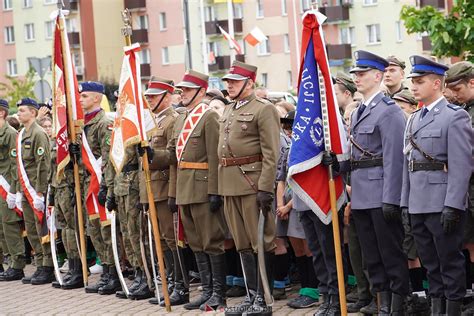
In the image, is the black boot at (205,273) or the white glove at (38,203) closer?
the black boot at (205,273)

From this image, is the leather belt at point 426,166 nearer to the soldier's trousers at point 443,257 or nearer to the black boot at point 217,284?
the soldier's trousers at point 443,257

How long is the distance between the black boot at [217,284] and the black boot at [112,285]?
2181mm

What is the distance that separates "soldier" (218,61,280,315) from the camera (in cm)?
1042

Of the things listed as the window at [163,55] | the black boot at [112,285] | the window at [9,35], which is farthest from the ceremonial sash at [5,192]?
the window at [9,35]

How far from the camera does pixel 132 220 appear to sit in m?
12.4

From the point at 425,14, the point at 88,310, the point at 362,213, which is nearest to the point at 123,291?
the point at 88,310

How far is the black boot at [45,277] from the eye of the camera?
14625 millimetres

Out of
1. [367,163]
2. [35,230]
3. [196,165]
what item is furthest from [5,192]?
[367,163]

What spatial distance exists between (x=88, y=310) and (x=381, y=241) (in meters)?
3.97

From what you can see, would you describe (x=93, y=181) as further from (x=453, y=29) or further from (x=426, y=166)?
(x=453, y=29)

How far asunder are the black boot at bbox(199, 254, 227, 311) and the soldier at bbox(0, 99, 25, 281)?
4.88m

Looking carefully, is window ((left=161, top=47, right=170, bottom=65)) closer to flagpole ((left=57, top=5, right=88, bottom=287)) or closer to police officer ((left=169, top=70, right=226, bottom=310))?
flagpole ((left=57, top=5, right=88, bottom=287))

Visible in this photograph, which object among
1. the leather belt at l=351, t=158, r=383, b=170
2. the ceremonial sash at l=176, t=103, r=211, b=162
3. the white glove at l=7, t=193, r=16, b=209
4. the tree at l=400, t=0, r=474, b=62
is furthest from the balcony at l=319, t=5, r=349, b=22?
the leather belt at l=351, t=158, r=383, b=170

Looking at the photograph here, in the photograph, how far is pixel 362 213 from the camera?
30.8 ft
